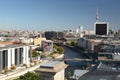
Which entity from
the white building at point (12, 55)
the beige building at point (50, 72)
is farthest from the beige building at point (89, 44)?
the beige building at point (50, 72)

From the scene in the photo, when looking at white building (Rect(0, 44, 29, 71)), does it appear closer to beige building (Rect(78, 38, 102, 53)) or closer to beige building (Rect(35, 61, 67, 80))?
beige building (Rect(35, 61, 67, 80))

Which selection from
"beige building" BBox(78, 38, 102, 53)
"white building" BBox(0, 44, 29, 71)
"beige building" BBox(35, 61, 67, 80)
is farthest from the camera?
"beige building" BBox(78, 38, 102, 53)

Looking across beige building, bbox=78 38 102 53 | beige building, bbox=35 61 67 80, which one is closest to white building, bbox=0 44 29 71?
beige building, bbox=35 61 67 80

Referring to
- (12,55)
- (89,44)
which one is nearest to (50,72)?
(12,55)

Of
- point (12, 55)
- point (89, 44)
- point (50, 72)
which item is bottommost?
point (89, 44)

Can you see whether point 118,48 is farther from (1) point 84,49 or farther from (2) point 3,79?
(2) point 3,79

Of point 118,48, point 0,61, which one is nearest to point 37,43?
point 118,48

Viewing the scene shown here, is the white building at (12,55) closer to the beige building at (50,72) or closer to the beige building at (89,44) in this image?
the beige building at (50,72)

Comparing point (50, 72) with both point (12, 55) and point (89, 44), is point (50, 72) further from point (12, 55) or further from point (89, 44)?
point (89, 44)

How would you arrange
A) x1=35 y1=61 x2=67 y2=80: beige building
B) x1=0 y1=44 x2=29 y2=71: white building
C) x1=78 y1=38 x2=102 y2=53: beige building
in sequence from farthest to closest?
x1=78 y1=38 x2=102 y2=53: beige building < x1=0 y1=44 x2=29 y2=71: white building < x1=35 y1=61 x2=67 y2=80: beige building

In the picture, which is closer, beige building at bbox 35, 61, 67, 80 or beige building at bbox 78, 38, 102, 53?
beige building at bbox 35, 61, 67, 80
